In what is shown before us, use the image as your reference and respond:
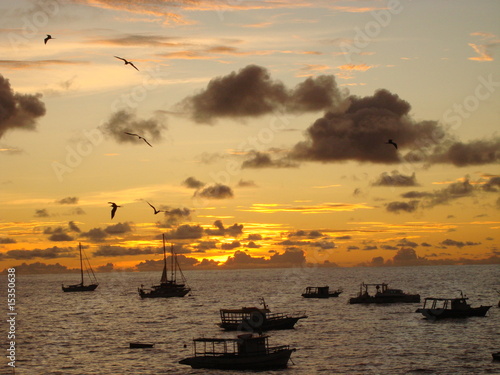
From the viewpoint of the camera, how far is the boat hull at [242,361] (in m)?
70.6

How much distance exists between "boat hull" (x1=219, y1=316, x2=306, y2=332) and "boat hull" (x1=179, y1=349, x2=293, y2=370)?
99.2 feet

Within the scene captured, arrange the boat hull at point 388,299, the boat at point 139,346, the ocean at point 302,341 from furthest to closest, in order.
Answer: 1. the boat hull at point 388,299
2. the boat at point 139,346
3. the ocean at point 302,341

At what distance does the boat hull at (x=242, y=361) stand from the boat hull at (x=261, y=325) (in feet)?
99.2

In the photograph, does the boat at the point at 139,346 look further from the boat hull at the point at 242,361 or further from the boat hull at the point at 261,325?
the boat hull at the point at 242,361

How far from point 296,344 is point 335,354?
876 centimetres

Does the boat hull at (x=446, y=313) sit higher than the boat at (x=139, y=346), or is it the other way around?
the boat hull at (x=446, y=313)

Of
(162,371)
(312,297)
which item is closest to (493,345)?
(162,371)

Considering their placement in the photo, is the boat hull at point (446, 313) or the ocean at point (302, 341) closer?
the ocean at point (302, 341)

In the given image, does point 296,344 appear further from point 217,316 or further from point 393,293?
point 393,293

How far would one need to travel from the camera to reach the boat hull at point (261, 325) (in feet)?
341

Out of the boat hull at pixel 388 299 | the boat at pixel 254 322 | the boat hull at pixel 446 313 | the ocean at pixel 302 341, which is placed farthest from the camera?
the boat hull at pixel 388 299

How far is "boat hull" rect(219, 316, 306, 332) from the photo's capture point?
10394 cm

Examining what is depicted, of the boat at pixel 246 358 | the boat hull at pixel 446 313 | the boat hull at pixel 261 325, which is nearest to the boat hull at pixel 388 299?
the boat hull at pixel 446 313

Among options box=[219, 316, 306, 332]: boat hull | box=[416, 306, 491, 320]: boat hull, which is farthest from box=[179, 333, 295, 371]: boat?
box=[416, 306, 491, 320]: boat hull
